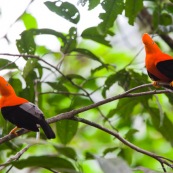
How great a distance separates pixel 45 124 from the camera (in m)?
2.34

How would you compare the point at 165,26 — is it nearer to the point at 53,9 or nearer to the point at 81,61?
the point at 53,9

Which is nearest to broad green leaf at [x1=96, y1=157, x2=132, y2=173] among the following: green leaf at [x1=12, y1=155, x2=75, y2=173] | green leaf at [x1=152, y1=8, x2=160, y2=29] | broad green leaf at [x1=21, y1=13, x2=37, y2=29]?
green leaf at [x1=12, y1=155, x2=75, y2=173]

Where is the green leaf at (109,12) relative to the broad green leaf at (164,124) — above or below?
above

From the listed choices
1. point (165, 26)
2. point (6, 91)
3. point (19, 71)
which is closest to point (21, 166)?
point (6, 91)

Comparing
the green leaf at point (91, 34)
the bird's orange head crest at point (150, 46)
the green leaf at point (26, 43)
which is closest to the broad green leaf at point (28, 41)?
the green leaf at point (26, 43)

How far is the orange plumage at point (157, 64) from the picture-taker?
280cm

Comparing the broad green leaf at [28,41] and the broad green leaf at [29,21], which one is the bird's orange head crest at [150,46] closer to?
the broad green leaf at [28,41]

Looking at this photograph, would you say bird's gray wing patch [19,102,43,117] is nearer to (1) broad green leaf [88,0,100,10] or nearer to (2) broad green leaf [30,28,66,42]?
(1) broad green leaf [88,0,100,10]

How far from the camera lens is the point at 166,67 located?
2.79m

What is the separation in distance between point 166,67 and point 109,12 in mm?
506

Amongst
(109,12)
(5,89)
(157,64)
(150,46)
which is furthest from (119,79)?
(5,89)

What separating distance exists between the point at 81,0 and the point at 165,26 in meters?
1.10

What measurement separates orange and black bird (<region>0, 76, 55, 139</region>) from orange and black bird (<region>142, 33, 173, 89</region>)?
801 mm

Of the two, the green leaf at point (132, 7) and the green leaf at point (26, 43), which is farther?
the green leaf at point (26, 43)
